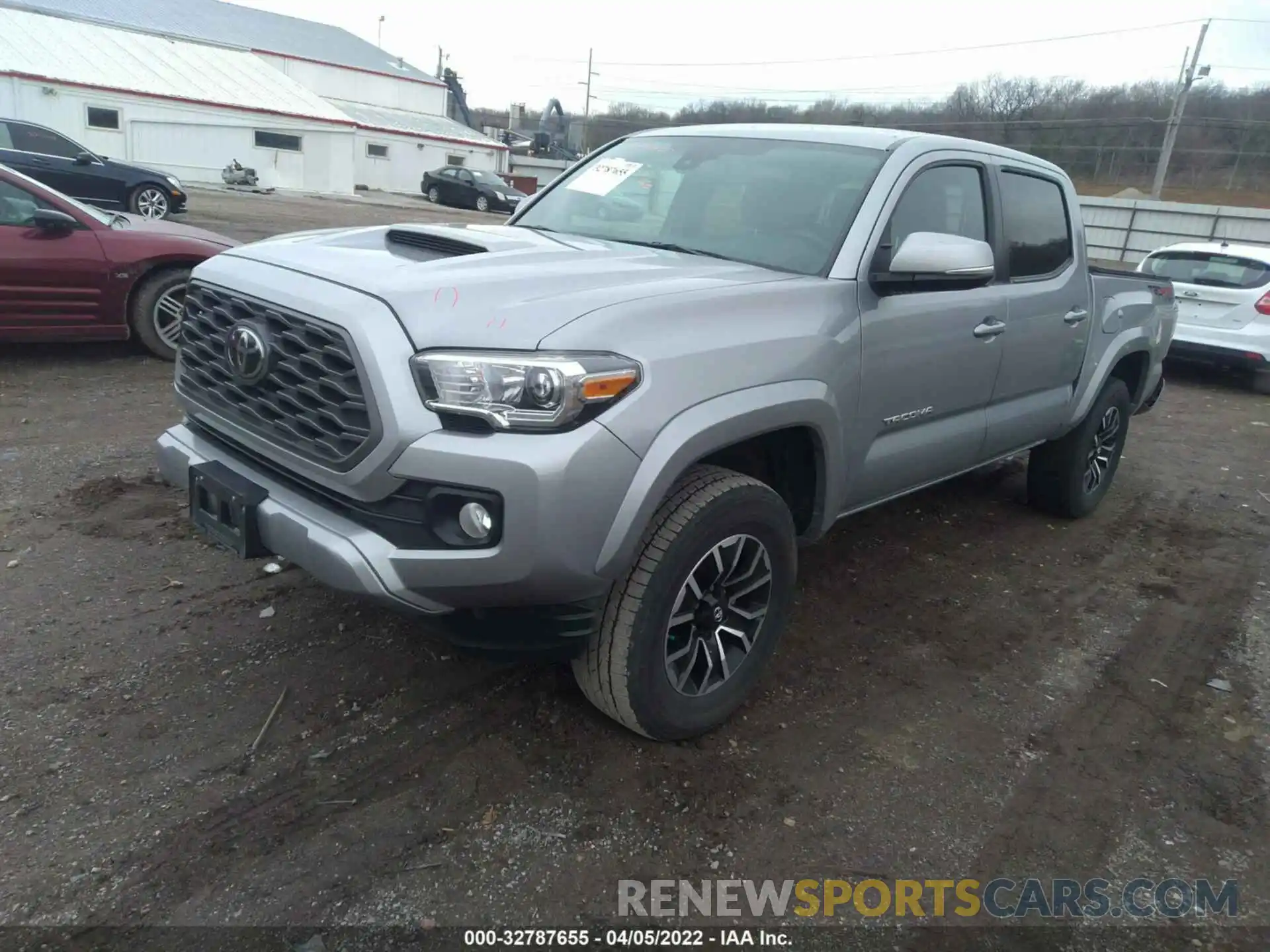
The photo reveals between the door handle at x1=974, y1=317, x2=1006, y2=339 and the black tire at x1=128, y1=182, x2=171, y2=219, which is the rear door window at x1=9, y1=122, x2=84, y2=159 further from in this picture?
the door handle at x1=974, y1=317, x2=1006, y2=339

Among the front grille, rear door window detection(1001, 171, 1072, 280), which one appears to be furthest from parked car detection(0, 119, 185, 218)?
rear door window detection(1001, 171, 1072, 280)

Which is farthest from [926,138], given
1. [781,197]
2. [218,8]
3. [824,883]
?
[218,8]

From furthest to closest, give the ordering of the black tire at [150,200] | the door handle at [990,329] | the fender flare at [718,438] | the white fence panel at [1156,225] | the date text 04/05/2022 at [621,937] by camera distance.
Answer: the white fence panel at [1156,225] → the black tire at [150,200] → the door handle at [990,329] → the fender flare at [718,438] → the date text 04/05/2022 at [621,937]

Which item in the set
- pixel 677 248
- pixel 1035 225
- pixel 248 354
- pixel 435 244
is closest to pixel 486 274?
pixel 435 244

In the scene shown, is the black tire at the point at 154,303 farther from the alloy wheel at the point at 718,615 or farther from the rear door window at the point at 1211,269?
the rear door window at the point at 1211,269

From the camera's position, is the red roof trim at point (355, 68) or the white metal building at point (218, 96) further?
the red roof trim at point (355, 68)

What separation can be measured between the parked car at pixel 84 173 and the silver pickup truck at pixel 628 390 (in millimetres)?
14465

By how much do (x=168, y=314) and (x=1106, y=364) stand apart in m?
6.35

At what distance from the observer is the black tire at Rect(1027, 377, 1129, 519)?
521 cm

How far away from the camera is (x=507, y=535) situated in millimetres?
2312

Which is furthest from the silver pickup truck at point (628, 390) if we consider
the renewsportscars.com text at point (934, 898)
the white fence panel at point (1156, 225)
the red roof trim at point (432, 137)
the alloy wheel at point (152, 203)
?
the red roof trim at point (432, 137)

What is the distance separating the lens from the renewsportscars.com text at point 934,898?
240 centimetres

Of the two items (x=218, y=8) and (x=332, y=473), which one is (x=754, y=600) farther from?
(x=218, y=8)

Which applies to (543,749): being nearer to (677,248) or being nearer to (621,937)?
(621,937)
